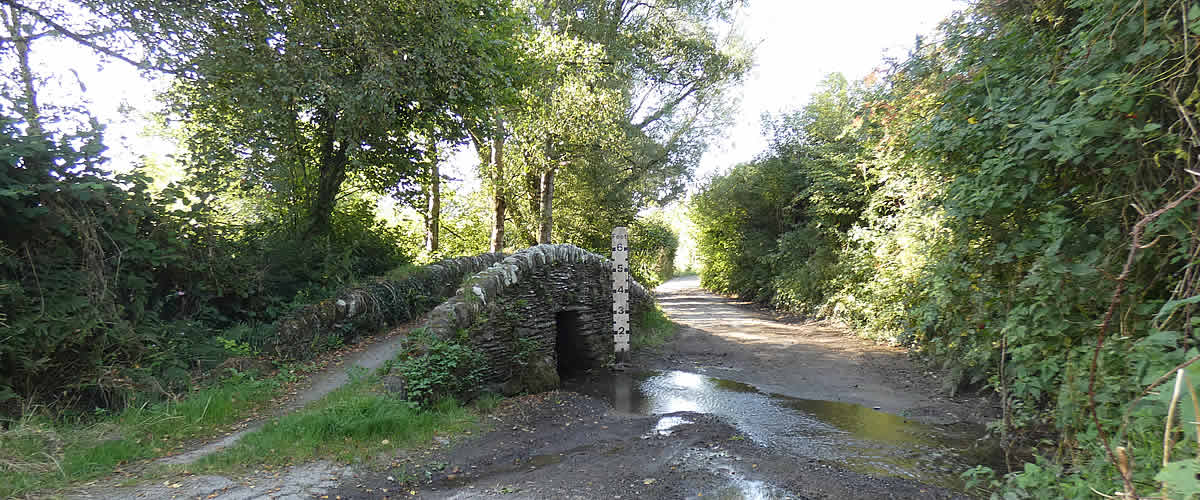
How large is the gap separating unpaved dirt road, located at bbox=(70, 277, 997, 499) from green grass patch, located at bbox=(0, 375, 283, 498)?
37 cm

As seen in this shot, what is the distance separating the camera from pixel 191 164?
21.5ft

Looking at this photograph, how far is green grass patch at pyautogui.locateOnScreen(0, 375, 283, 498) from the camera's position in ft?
10.9

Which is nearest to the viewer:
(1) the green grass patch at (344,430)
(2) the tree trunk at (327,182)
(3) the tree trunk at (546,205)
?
(1) the green grass patch at (344,430)

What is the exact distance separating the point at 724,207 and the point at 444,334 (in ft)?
52.4

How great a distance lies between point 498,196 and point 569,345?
6.44 metres

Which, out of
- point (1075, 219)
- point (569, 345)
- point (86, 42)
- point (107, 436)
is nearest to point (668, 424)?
point (1075, 219)

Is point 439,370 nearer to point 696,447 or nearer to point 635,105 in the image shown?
point 696,447

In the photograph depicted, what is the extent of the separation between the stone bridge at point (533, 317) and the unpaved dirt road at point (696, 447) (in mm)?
628

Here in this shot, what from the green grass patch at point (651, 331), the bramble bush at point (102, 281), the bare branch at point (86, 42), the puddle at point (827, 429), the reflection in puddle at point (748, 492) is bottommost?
the puddle at point (827, 429)

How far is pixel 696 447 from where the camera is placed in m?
4.64

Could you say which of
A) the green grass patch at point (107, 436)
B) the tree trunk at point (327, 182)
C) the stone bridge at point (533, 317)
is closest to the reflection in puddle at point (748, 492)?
the stone bridge at point (533, 317)

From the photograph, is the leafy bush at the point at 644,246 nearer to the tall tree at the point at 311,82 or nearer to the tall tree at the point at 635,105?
the tall tree at the point at 635,105

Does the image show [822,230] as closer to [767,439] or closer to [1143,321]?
[767,439]

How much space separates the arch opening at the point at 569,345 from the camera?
950 centimetres
